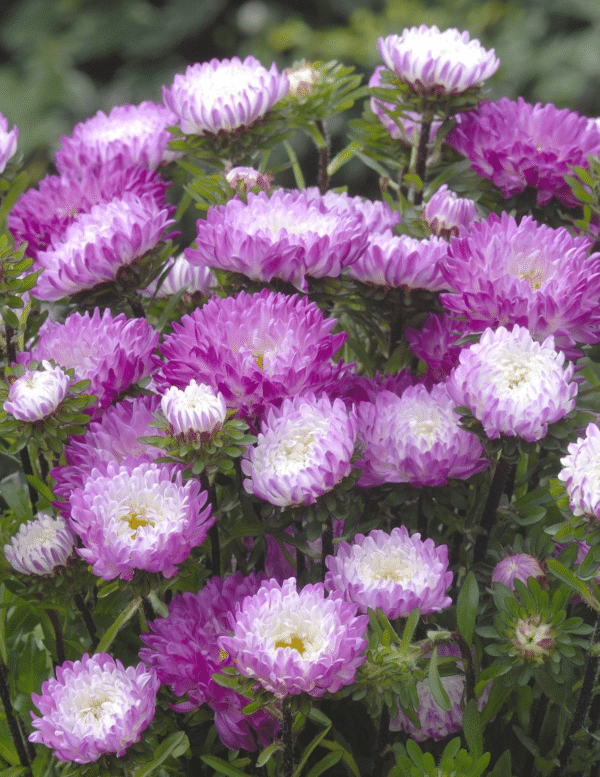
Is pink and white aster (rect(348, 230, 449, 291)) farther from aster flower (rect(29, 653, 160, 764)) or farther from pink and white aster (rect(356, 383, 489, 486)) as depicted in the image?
aster flower (rect(29, 653, 160, 764))

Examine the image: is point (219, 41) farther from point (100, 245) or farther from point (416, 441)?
point (416, 441)

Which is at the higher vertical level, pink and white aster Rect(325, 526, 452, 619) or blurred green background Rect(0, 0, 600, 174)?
pink and white aster Rect(325, 526, 452, 619)

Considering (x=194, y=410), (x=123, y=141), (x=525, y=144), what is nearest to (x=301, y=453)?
(x=194, y=410)

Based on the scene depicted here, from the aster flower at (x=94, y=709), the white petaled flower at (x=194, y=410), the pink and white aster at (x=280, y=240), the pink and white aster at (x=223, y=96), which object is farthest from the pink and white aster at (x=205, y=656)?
the pink and white aster at (x=223, y=96)

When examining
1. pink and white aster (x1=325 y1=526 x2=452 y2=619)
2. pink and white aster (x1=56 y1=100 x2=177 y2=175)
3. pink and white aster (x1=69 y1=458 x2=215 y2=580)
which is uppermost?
pink and white aster (x1=56 y1=100 x2=177 y2=175)

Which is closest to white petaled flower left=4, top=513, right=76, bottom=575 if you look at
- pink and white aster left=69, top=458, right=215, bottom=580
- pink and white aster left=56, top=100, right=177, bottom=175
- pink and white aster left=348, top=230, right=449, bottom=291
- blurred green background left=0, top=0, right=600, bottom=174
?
pink and white aster left=69, top=458, right=215, bottom=580

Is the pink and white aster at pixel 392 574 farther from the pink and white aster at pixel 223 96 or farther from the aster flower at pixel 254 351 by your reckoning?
the pink and white aster at pixel 223 96

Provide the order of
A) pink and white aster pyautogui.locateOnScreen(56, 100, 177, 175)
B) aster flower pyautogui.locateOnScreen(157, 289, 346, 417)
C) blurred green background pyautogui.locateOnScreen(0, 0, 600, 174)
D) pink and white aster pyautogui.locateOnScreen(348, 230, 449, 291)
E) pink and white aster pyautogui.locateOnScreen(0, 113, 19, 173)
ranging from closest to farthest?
aster flower pyautogui.locateOnScreen(157, 289, 346, 417) < pink and white aster pyautogui.locateOnScreen(348, 230, 449, 291) < pink and white aster pyautogui.locateOnScreen(0, 113, 19, 173) < pink and white aster pyautogui.locateOnScreen(56, 100, 177, 175) < blurred green background pyautogui.locateOnScreen(0, 0, 600, 174)

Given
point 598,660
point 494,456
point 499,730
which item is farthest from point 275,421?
point 499,730
